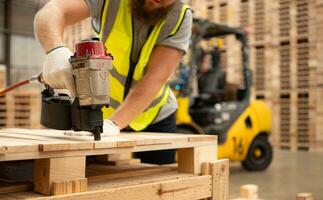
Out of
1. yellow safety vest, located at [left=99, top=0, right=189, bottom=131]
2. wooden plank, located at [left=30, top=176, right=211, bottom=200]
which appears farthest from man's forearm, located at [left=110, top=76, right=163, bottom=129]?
wooden plank, located at [left=30, top=176, right=211, bottom=200]

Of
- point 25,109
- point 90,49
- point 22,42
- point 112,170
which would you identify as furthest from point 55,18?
point 22,42

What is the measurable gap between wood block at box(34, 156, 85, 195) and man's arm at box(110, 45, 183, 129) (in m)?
0.58

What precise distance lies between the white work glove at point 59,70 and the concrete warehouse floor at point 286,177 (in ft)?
9.75

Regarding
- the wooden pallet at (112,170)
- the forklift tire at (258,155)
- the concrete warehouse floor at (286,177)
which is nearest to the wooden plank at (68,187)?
the wooden pallet at (112,170)

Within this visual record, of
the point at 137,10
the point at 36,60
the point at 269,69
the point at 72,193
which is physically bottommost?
the point at 72,193

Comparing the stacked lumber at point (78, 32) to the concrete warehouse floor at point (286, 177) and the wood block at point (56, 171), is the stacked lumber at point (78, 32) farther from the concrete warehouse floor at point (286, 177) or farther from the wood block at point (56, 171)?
the wood block at point (56, 171)

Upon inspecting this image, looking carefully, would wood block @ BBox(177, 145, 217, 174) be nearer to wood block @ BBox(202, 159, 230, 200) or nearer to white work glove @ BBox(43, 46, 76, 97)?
wood block @ BBox(202, 159, 230, 200)

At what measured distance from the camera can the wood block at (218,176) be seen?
1904mm

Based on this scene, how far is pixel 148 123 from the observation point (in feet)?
8.29

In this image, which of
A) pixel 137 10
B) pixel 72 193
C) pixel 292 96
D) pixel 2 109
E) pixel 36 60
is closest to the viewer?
pixel 72 193

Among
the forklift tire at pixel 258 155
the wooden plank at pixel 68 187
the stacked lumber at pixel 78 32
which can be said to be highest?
the stacked lumber at pixel 78 32

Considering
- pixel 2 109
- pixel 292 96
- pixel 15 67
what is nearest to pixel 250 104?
pixel 292 96

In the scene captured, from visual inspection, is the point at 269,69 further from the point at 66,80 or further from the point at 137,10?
the point at 66,80

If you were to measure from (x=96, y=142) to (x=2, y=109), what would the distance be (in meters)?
6.65
